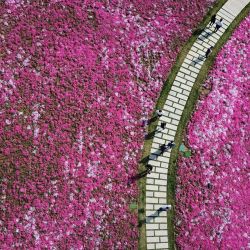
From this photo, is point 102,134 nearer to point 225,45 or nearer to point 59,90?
point 59,90

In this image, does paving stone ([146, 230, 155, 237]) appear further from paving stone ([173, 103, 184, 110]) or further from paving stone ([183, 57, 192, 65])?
paving stone ([183, 57, 192, 65])

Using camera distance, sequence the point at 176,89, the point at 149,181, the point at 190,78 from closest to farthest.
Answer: the point at 149,181, the point at 176,89, the point at 190,78

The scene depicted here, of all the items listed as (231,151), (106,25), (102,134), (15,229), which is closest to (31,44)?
(106,25)

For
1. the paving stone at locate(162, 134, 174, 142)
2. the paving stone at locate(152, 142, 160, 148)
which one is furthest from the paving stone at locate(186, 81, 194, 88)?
the paving stone at locate(152, 142, 160, 148)

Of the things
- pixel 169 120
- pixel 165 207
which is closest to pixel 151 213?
pixel 165 207

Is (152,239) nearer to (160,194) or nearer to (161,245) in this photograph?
(161,245)

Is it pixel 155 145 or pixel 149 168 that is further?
pixel 155 145
